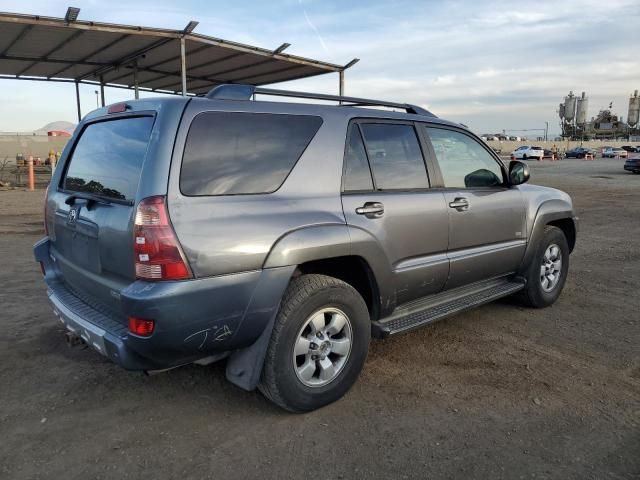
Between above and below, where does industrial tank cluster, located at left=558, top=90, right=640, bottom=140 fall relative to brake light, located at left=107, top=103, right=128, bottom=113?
above

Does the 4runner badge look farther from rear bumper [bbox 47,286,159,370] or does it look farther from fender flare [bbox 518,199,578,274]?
fender flare [bbox 518,199,578,274]

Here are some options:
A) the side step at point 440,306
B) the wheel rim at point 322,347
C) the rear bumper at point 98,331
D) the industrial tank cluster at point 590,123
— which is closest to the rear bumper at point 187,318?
the rear bumper at point 98,331

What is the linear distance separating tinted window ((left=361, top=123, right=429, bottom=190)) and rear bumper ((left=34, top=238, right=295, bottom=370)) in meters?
1.13

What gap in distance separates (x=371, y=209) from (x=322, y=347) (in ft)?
3.10

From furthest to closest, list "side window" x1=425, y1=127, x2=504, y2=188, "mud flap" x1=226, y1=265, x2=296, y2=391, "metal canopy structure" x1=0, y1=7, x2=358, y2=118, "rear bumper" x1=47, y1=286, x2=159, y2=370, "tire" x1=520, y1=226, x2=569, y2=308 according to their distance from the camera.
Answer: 1. "metal canopy structure" x1=0, y1=7, x2=358, y2=118
2. "tire" x1=520, y1=226, x2=569, y2=308
3. "side window" x1=425, y1=127, x2=504, y2=188
4. "mud flap" x1=226, y1=265, x2=296, y2=391
5. "rear bumper" x1=47, y1=286, x2=159, y2=370

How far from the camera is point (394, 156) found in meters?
3.72

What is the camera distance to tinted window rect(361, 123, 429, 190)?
11.7 feet

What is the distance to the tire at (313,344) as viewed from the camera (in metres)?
2.92

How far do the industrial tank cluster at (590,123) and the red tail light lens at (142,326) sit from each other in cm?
11335

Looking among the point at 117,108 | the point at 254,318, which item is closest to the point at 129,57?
the point at 117,108

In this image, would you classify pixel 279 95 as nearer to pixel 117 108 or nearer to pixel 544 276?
pixel 117 108

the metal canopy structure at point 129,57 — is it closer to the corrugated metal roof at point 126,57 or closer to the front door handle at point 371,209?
the corrugated metal roof at point 126,57

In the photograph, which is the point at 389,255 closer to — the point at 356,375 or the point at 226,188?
the point at 356,375

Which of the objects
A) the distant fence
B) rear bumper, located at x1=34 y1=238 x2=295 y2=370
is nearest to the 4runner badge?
rear bumper, located at x1=34 y1=238 x2=295 y2=370
